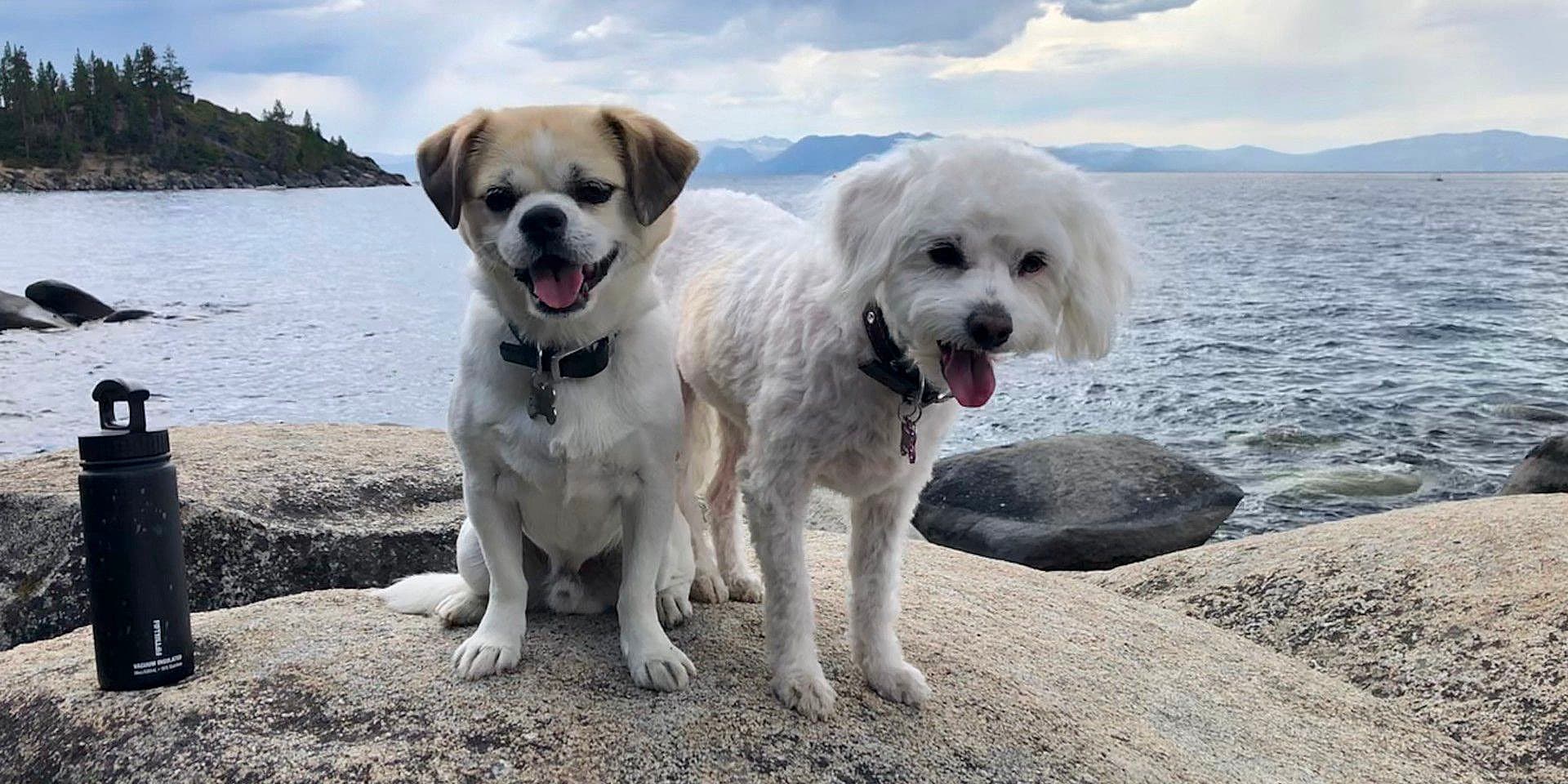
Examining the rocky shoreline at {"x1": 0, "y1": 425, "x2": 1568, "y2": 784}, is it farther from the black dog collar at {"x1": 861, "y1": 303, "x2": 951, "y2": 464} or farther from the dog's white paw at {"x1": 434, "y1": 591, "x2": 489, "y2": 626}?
the black dog collar at {"x1": 861, "y1": 303, "x2": 951, "y2": 464}

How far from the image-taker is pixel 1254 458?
475 inches

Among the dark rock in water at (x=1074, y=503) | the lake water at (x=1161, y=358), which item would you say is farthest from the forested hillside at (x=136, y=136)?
the dark rock in water at (x=1074, y=503)

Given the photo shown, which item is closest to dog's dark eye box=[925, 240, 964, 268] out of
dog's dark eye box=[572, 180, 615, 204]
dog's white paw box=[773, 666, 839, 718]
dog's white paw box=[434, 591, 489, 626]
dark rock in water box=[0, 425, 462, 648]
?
dog's dark eye box=[572, 180, 615, 204]

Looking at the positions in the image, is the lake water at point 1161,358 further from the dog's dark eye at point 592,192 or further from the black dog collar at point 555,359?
the dog's dark eye at point 592,192

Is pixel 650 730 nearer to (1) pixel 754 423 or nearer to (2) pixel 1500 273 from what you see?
(1) pixel 754 423

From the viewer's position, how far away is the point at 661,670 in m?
3.44

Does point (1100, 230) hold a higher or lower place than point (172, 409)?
higher

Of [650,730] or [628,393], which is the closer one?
[650,730]

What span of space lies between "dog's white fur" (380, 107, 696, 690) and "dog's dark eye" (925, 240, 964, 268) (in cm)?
81

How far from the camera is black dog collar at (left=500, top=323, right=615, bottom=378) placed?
11.0 ft

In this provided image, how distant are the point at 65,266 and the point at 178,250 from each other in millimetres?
6240

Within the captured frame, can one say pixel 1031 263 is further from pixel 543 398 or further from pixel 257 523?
pixel 257 523

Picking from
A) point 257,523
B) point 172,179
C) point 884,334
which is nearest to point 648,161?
point 884,334

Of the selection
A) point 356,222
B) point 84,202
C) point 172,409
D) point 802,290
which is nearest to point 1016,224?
point 802,290
